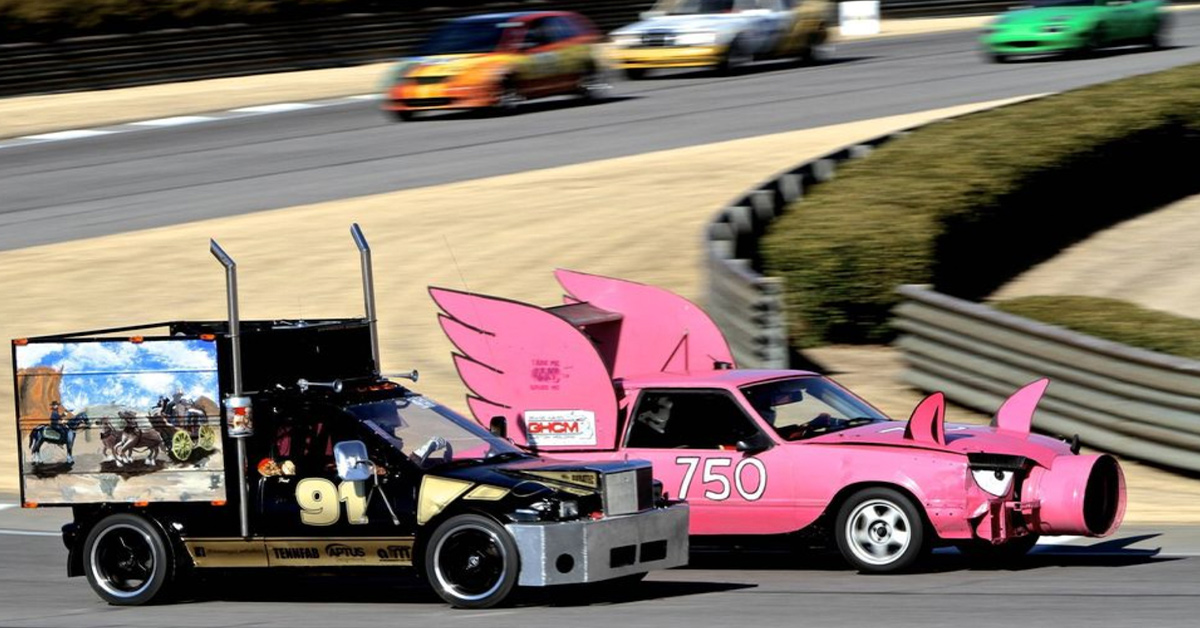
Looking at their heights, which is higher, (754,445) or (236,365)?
(236,365)

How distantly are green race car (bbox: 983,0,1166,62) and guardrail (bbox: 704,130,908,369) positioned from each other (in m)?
14.3

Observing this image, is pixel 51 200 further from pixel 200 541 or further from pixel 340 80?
pixel 200 541

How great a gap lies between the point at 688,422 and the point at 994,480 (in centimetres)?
208

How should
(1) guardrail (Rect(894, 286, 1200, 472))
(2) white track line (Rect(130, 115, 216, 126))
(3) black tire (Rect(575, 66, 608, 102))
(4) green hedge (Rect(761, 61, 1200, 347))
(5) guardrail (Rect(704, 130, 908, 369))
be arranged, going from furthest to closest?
(2) white track line (Rect(130, 115, 216, 126)) < (3) black tire (Rect(575, 66, 608, 102)) < (4) green hedge (Rect(761, 61, 1200, 347)) < (5) guardrail (Rect(704, 130, 908, 369)) < (1) guardrail (Rect(894, 286, 1200, 472))

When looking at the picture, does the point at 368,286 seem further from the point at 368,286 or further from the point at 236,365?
the point at 236,365

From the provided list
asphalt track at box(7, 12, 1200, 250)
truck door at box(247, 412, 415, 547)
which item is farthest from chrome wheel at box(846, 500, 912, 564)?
asphalt track at box(7, 12, 1200, 250)

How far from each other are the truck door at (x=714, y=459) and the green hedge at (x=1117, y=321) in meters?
4.53

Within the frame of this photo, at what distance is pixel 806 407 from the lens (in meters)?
12.1

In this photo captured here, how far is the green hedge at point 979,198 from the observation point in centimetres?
1834

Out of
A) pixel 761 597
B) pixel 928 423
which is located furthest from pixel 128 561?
pixel 928 423

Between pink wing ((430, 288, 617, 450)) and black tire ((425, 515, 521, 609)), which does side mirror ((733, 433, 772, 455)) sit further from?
black tire ((425, 515, 521, 609))

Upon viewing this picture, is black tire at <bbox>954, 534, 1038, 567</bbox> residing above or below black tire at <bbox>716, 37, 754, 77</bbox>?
below

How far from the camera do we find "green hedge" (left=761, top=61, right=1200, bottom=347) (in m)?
18.3

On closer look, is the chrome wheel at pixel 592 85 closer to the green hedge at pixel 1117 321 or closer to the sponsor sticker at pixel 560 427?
the green hedge at pixel 1117 321
